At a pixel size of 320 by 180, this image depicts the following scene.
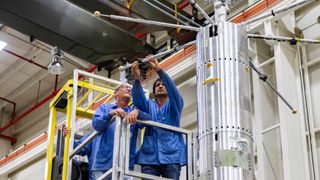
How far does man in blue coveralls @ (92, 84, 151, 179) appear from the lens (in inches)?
226

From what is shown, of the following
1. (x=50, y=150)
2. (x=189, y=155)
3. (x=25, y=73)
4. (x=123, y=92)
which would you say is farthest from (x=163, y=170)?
(x=25, y=73)

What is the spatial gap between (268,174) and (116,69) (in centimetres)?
556

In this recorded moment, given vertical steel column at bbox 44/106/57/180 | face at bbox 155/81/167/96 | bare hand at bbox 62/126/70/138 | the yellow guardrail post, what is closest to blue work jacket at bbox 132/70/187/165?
face at bbox 155/81/167/96

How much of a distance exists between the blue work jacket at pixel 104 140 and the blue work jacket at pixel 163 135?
6.6 inches

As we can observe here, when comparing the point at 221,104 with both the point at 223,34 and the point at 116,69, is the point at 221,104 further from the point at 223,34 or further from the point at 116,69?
the point at 116,69

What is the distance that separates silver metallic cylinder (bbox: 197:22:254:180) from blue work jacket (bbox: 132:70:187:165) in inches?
21.9

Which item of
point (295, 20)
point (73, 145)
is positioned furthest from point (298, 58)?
point (73, 145)

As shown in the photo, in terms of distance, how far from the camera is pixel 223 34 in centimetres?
521

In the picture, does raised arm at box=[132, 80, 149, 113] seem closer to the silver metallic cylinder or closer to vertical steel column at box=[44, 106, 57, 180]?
the silver metallic cylinder

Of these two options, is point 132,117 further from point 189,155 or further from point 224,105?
point 224,105

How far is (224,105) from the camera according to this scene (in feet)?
15.9

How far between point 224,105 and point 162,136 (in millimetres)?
1081

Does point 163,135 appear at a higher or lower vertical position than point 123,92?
lower

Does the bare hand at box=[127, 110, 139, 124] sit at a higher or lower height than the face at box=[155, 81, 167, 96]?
lower
